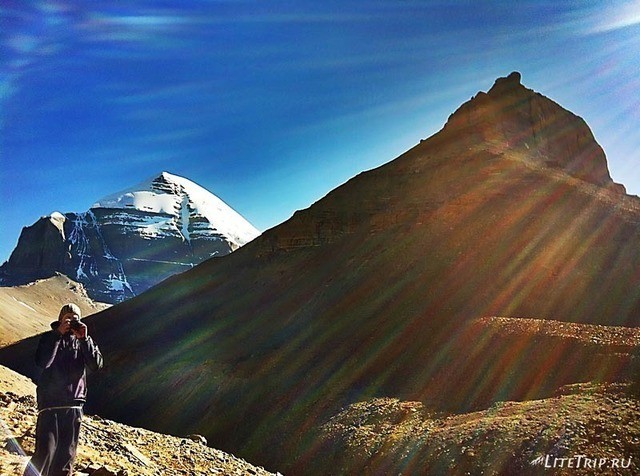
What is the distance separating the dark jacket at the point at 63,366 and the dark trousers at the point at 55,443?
5.0 inches

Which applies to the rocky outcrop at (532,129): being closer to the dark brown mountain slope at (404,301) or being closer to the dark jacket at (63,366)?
the dark brown mountain slope at (404,301)

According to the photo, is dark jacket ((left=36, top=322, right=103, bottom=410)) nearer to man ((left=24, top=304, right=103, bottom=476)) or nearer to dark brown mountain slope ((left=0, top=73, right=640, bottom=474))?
man ((left=24, top=304, right=103, bottom=476))

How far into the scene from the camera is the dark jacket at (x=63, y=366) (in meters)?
5.39

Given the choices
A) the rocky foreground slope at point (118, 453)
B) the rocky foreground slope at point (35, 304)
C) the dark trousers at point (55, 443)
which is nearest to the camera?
the dark trousers at point (55, 443)

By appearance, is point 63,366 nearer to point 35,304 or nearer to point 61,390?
point 61,390

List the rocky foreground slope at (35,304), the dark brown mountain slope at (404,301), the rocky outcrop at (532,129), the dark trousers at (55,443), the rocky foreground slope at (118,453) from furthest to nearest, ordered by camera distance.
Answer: the rocky foreground slope at (35,304)
the rocky outcrop at (532,129)
the dark brown mountain slope at (404,301)
the rocky foreground slope at (118,453)
the dark trousers at (55,443)

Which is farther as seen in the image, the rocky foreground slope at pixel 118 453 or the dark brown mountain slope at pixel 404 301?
the dark brown mountain slope at pixel 404 301

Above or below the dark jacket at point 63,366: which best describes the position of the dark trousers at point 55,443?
below

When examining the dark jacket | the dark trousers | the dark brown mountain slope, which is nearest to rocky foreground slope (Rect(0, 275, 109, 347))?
the dark brown mountain slope

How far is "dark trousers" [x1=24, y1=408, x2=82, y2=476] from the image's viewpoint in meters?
5.33

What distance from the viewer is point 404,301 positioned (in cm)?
2931

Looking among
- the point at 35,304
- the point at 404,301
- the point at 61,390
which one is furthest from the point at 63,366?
the point at 35,304

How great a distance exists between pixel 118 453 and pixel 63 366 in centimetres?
319

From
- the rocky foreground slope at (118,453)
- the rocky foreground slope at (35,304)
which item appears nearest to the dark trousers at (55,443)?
the rocky foreground slope at (118,453)
